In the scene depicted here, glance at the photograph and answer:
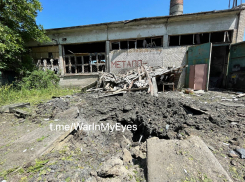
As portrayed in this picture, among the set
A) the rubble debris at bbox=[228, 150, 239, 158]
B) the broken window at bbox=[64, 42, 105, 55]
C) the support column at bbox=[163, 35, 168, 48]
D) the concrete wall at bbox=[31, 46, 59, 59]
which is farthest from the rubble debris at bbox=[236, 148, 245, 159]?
the concrete wall at bbox=[31, 46, 59, 59]

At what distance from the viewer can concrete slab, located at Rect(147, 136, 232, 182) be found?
4.25 feet

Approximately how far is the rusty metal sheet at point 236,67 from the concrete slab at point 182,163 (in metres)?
6.93

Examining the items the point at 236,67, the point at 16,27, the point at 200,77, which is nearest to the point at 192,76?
the point at 200,77

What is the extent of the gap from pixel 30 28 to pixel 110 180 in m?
9.10

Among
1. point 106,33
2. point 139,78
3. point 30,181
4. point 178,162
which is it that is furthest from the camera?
point 106,33

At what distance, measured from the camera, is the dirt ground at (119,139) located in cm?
151

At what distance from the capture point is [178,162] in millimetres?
1480

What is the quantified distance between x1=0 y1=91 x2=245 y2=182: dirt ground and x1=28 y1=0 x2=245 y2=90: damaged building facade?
4.31 metres

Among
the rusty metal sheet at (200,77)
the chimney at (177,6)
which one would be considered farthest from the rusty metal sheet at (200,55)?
the chimney at (177,6)

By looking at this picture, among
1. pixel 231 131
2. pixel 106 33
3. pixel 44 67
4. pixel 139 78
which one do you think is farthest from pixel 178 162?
pixel 44 67

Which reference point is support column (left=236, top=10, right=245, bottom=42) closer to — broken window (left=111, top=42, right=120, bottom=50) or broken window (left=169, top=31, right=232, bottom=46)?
broken window (left=169, top=31, right=232, bottom=46)

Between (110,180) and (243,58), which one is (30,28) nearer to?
(110,180)

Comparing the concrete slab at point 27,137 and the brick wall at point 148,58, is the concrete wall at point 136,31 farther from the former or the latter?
the concrete slab at point 27,137

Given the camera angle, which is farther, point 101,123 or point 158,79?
point 158,79
